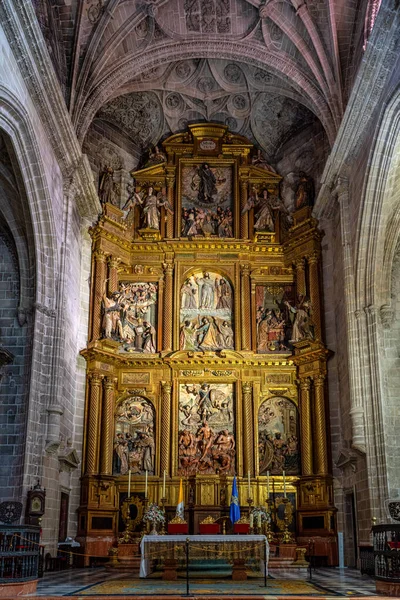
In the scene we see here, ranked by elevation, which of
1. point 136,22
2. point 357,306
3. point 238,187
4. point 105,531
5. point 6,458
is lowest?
point 105,531

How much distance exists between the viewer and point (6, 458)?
613 inches

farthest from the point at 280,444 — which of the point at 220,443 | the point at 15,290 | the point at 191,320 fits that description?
the point at 15,290

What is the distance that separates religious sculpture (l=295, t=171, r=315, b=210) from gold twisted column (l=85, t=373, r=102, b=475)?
798 cm

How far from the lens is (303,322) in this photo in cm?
2009

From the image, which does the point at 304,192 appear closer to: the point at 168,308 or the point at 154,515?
the point at 168,308

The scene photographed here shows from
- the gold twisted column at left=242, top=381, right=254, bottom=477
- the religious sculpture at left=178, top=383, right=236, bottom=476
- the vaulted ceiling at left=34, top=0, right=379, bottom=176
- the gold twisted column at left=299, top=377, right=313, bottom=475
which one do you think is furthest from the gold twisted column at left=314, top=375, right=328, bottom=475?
the vaulted ceiling at left=34, top=0, right=379, bottom=176

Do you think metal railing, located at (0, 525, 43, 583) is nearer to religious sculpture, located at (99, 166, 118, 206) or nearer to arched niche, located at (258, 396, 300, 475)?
arched niche, located at (258, 396, 300, 475)

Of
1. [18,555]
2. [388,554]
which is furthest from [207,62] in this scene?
[18,555]

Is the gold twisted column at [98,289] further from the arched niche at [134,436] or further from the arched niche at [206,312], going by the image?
the arched niche at [206,312]

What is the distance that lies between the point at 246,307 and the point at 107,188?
18.2 feet

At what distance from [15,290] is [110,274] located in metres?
4.20

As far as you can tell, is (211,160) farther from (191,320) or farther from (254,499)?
(254,499)

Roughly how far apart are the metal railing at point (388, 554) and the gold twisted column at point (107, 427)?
29.3ft

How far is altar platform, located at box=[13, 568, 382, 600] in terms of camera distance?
9844 mm
